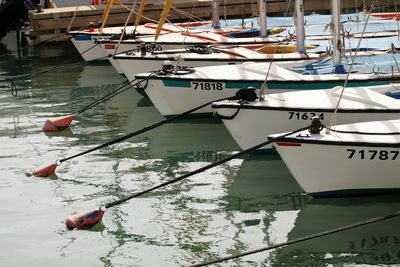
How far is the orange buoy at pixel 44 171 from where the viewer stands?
1697 centimetres

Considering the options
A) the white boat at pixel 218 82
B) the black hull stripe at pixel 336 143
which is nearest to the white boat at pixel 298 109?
the white boat at pixel 218 82

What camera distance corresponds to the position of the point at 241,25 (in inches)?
1152

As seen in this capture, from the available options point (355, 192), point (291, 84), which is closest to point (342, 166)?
point (355, 192)

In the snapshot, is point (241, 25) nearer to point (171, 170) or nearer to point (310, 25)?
point (310, 25)

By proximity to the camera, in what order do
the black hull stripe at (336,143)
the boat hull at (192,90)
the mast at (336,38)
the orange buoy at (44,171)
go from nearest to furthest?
the black hull stripe at (336,143), the orange buoy at (44,171), the mast at (336,38), the boat hull at (192,90)

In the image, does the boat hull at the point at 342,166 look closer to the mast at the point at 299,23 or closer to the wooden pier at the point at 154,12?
the mast at the point at 299,23

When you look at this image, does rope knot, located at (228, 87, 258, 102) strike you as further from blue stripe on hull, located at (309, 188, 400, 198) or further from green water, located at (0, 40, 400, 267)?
blue stripe on hull, located at (309, 188, 400, 198)

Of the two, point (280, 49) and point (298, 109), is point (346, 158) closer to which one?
point (298, 109)

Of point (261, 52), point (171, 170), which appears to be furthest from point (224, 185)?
point (261, 52)

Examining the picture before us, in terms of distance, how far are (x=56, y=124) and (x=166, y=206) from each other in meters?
6.78

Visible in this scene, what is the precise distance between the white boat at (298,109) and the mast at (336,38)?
153 centimetres

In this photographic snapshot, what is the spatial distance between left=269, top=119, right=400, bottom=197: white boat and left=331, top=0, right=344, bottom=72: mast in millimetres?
4126

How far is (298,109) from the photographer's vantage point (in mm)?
16266

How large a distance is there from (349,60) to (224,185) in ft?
16.7
